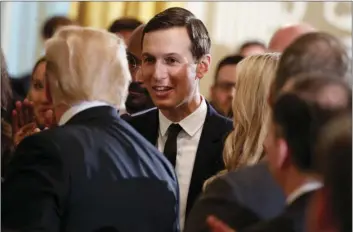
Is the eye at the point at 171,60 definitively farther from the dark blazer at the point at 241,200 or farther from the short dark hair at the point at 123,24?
the short dark hair at the point at 123,24

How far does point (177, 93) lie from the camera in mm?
1627

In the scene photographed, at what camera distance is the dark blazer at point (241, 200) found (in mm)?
1102

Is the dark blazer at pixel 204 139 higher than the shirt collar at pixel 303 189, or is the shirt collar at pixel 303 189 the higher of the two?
the shirt collar at pixel 303 189

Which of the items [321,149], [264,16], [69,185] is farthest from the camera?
[264,16]

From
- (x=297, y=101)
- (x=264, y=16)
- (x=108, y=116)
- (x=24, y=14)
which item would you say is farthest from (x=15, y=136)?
(x=264, y=16)

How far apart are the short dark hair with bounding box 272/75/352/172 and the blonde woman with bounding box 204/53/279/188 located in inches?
9.0

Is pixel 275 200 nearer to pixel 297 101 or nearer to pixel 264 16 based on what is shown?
pixel 297 101

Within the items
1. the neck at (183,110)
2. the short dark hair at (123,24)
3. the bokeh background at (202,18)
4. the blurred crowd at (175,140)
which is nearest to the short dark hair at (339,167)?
the blurred crowd at (175,140)

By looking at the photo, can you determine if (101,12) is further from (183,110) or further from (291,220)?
(291,220)

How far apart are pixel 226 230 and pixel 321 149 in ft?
0.56

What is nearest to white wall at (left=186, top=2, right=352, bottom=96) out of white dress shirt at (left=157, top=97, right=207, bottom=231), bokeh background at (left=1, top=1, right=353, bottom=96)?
bokeh background at (left=1, top=1, right=353, bottom=96)

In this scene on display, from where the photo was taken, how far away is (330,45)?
1.12 meters

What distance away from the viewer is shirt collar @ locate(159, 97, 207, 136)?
1616 mm

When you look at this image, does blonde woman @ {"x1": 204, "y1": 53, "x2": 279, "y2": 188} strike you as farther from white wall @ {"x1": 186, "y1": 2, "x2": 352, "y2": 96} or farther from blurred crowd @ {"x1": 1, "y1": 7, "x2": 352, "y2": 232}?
white wall @ {"x1": 186, "y1": 2, "x2": 352, "y2": 96}
